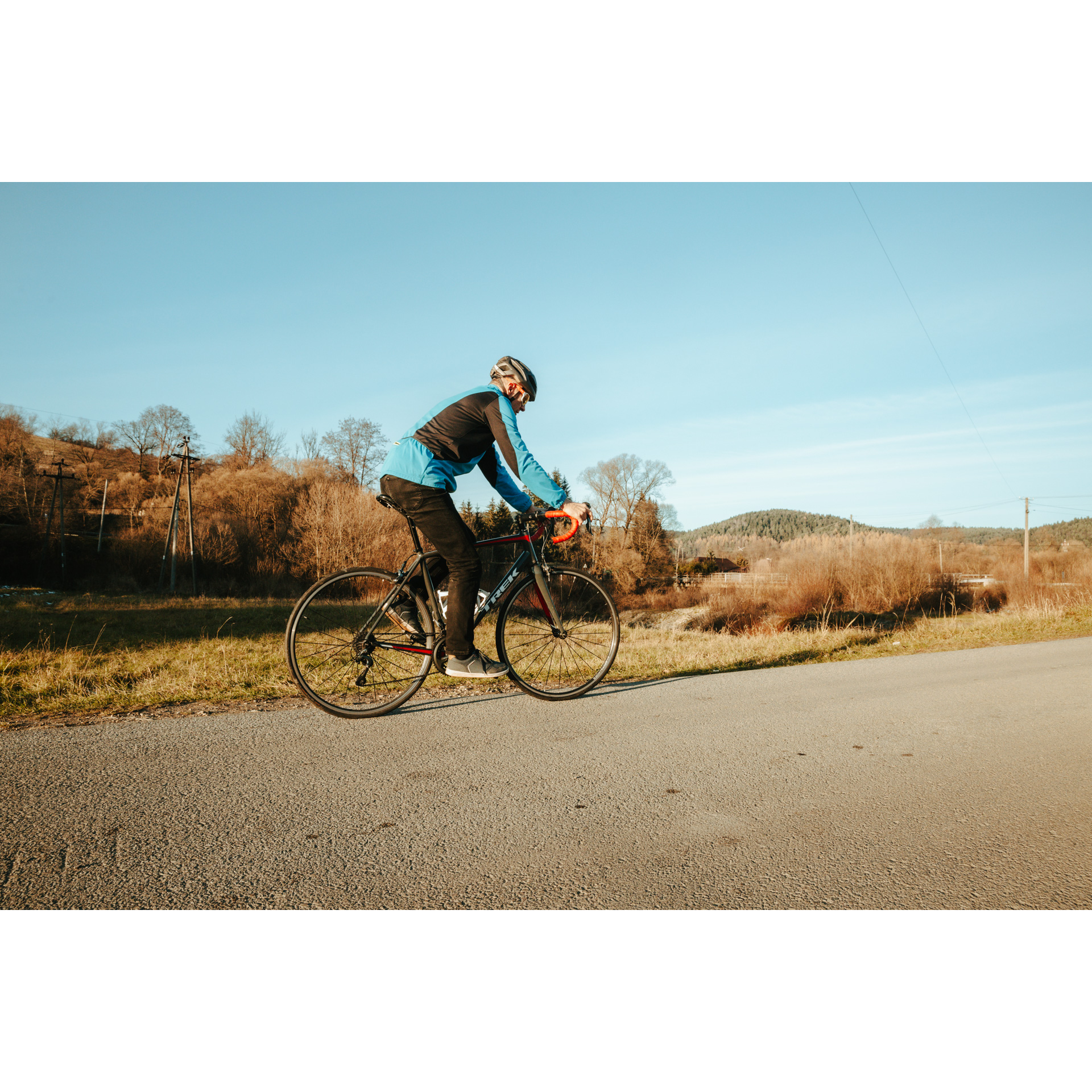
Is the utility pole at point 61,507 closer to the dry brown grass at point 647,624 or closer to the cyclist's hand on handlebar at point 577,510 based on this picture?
the dry brown grass at point 647,624

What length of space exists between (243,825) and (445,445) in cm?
252

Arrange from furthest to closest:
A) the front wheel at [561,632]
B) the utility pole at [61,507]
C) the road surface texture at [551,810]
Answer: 1. the utility pole at [61,507]
2. the front wheel at [561,632]
3. the road surface texture at [551,810]

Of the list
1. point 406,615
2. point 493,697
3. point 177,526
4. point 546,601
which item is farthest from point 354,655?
point 177,526

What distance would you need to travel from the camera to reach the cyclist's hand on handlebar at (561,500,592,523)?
453cm

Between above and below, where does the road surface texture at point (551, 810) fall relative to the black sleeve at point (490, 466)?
below

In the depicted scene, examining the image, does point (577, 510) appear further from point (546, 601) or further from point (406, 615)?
point (406, 615)

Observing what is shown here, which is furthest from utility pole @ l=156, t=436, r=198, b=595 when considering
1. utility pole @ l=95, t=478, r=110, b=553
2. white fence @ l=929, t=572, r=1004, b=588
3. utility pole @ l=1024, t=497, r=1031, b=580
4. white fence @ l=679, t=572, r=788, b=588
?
utility pole @ l=1024, t=497, r=1031, b=580

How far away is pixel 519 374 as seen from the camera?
14.7ft

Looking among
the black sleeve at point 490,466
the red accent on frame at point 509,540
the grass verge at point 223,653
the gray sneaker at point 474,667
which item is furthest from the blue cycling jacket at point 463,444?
the grass verge at point 223,653

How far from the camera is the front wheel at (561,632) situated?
496 centimetres

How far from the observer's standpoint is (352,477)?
54.3 meters

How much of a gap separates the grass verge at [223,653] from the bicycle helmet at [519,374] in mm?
1819

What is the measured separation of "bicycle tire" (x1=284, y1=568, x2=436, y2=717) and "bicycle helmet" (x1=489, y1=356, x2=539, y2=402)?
5.08 feet

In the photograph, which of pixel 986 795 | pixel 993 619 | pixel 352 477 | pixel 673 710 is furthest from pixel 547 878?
pixel 352 477
